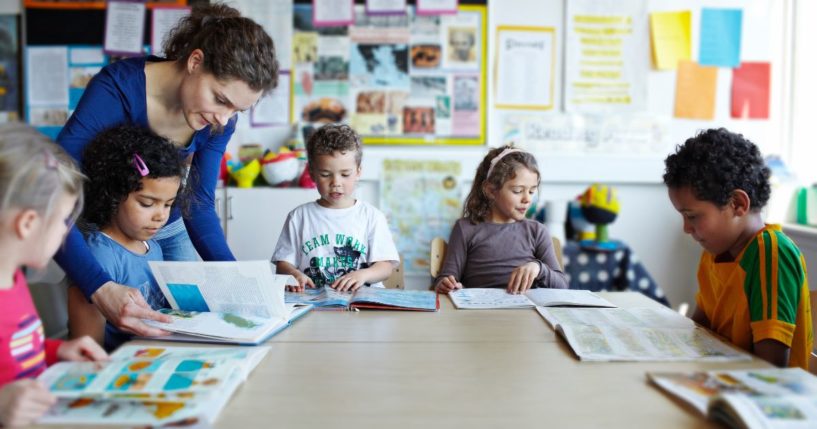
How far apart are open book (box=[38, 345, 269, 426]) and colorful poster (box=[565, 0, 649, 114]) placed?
2.60 m

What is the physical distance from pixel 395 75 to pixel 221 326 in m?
2.18

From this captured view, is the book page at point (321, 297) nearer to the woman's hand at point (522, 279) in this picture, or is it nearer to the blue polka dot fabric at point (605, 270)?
the woman's hand at point (522, 279)

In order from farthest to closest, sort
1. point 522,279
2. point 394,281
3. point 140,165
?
1. point 394,281
2. point 522,279
3. point 140,165

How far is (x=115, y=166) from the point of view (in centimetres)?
141

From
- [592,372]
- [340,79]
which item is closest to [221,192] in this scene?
[340,79]

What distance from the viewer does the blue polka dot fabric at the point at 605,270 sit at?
9.44 feet

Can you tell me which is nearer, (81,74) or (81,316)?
(81,316)

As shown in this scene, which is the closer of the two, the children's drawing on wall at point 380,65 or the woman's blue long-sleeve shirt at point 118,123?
the woman's blue long-sleeve shirt at point 118,123

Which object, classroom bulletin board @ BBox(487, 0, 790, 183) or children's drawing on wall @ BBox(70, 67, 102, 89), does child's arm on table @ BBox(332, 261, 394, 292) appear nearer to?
classroom bulletin board @ BBox(487, 0, 790, 183)

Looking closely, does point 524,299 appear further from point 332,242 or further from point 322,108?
point 322,108

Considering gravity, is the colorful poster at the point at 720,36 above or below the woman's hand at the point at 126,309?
above

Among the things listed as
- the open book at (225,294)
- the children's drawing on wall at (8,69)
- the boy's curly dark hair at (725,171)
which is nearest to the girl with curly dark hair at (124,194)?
the open book at (225,294)

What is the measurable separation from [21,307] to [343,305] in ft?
2.25

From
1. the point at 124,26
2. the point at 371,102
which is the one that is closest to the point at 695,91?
the point at 371,102
